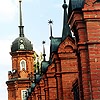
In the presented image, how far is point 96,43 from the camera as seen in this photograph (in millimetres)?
12891

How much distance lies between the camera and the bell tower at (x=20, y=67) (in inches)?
3029

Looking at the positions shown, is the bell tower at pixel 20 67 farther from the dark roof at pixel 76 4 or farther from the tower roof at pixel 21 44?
the dark roof at pixel 76 4

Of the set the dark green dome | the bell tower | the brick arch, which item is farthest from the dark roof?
the dark green dome

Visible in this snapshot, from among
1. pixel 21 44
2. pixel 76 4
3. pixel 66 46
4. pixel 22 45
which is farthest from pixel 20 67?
pixel 76 4

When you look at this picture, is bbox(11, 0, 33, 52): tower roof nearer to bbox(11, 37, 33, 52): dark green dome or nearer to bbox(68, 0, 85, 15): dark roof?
bbox(11, 37, 33, 52): dark green dome

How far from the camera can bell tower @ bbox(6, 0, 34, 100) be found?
7694 centimetres

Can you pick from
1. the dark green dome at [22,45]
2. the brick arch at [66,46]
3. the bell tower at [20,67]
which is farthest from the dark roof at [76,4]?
the dark green dome at [22,45]

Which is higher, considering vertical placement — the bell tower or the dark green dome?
the dark green dome

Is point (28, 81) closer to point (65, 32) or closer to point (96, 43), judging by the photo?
point (65, 32)

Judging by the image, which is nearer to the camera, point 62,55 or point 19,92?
point 62,55

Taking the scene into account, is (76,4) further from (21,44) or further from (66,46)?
(21,44)

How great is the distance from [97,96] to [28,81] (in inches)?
2506

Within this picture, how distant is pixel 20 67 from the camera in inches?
3167

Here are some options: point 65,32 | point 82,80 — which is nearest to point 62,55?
point 65,32
